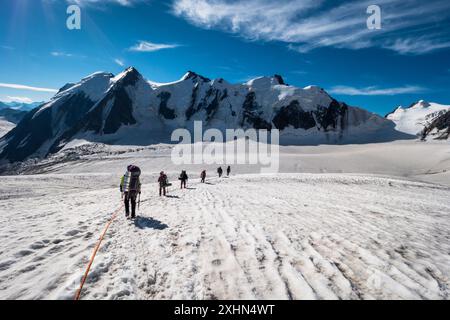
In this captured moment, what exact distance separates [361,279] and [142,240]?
17.8ft

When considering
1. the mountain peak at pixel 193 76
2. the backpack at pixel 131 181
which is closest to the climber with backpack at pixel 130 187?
the backpack at pixel 131 181

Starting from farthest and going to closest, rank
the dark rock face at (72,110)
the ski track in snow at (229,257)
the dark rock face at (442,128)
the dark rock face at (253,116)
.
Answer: the dark rock face at (72,110) < the dark rock face at (253,116) < the dark rock face at (442,128) < the ski track in snow at (229,257)

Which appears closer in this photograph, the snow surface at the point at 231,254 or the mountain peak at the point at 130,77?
the snow surface at the point at 231,254

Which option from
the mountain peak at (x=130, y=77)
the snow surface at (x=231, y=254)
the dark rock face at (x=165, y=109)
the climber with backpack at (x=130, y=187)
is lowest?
the snow surface at (x=231, y=254)

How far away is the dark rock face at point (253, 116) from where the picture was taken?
12625 centimetres

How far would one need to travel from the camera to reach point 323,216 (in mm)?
10109

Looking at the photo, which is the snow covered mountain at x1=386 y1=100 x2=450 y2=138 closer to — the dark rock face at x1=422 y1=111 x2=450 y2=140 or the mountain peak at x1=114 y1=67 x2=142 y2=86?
the dark rock face at x1=422 y1=111 x2=450 y2=140

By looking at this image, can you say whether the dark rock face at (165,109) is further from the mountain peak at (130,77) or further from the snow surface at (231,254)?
the snow surface at (231,254)

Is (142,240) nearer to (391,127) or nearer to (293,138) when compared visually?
(293,138)

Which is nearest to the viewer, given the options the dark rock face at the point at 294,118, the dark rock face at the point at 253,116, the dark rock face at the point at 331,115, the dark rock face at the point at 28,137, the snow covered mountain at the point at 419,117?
the dark rock face at the point at 253,116

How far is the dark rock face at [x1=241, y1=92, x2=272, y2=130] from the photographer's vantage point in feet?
414

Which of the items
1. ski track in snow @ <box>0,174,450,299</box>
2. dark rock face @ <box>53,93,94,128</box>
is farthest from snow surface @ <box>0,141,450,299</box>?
dark rock face @ <box>53,93,94,128</box>

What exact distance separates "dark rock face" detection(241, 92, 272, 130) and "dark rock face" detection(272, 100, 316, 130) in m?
5.65
